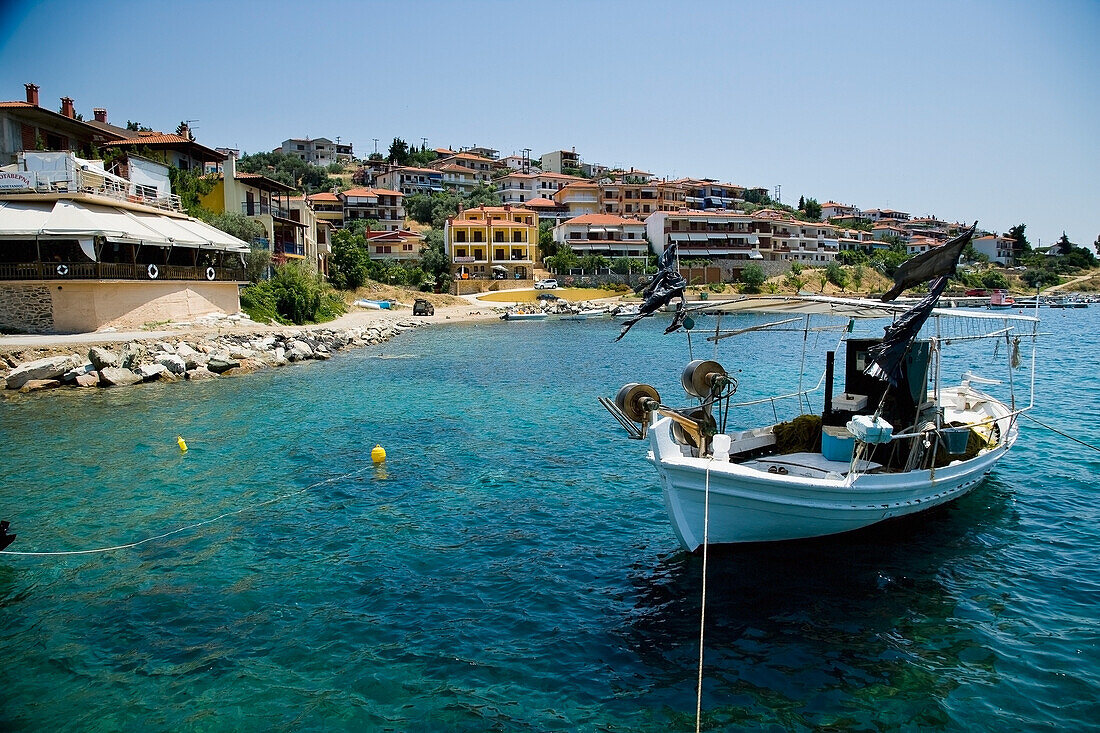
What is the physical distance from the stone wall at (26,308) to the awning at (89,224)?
229 centimetres

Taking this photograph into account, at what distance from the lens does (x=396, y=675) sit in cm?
852

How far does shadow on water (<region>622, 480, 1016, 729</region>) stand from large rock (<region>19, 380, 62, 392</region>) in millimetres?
25790

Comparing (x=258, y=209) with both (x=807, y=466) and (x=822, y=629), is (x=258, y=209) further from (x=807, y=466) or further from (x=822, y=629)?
(x=822, y=629)

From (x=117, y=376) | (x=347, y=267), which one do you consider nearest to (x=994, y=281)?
(x=347, y=267)

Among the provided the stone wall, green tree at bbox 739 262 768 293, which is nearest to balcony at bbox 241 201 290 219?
the stone wall

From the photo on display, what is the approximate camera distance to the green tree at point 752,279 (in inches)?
3297

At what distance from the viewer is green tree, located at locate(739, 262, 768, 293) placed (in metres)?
83.8

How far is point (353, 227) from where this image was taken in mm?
92188

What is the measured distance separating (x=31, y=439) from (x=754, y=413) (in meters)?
21.6

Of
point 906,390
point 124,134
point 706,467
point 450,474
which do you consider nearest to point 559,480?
point 450,474

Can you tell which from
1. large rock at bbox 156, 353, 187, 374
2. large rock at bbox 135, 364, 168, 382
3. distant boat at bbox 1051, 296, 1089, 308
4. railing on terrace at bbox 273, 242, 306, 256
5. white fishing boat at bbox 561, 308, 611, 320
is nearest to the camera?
large rock at bbox 135, 364, 168, 382

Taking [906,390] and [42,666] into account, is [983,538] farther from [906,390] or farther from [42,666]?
[42,666]

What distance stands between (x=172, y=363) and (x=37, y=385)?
4736mm

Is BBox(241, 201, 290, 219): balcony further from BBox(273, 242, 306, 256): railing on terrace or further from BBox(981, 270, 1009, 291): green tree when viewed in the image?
BBox(981, 270, 1009, 291): green tree
